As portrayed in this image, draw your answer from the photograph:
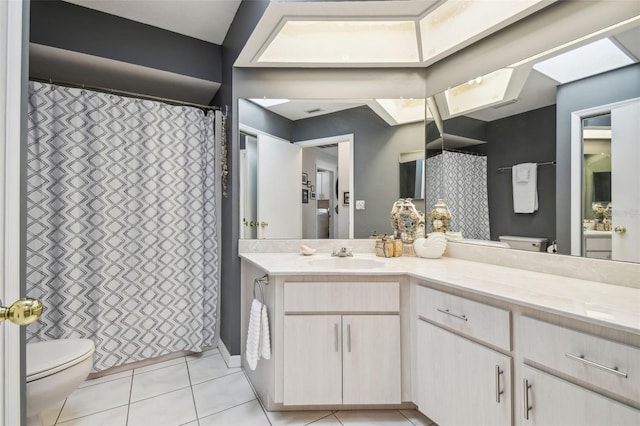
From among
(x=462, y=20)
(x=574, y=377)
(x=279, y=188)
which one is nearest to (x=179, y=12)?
(x=279, y=188)

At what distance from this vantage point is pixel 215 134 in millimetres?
2508

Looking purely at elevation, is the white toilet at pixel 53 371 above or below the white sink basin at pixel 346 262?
below

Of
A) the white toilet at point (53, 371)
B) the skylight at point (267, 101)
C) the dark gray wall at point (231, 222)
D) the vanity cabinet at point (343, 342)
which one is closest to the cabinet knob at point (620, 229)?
the vanity cabinet at point (343, 342)

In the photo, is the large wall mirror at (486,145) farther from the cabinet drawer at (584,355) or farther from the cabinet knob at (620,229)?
the cabinet drawer at (584,355)

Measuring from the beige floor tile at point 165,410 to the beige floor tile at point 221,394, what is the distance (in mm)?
52

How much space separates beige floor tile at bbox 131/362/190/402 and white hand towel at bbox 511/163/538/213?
2320 millimetres

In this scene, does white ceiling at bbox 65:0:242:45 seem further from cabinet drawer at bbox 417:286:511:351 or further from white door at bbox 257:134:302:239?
cabinet drawer at bbox 417:286:511:351

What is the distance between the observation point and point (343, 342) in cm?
163

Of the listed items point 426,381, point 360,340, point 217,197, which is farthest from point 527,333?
point 217,197

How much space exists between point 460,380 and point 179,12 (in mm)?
2713

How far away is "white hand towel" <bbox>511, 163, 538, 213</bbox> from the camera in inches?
65.9

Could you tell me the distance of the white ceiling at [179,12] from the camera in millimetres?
2020

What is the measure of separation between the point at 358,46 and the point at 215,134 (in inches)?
50.1

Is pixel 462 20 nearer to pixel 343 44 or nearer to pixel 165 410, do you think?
pixel 343 44
